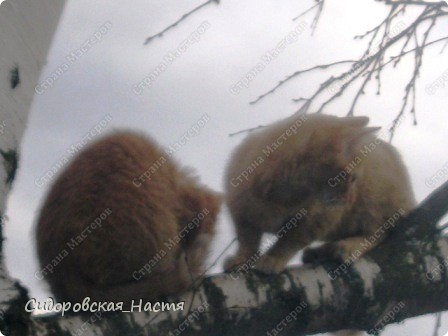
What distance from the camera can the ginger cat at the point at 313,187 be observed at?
300 cm

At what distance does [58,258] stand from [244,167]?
120 centimetres

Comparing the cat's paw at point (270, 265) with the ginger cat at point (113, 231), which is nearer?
the ginger cat at point (113, 231)

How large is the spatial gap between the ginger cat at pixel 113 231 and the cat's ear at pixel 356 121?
1055mm

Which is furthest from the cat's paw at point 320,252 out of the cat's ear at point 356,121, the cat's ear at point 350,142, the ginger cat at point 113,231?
the ginger cat at point 113,231

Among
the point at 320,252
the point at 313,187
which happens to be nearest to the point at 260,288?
the point at 320,252

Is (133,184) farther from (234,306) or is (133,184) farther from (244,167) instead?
(244,167)

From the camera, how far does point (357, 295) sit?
7.28ft

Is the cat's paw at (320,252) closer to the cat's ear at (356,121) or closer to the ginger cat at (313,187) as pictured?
the ginger cat at (313,187)

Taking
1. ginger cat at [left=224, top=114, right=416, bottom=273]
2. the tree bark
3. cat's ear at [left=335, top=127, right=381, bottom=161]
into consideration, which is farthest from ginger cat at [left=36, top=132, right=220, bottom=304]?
cat's ear at [left=335, top=127, right=381, bottom=161]

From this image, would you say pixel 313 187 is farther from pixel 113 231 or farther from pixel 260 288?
pixel 113 231

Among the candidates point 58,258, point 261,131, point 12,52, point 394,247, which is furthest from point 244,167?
point 12,52

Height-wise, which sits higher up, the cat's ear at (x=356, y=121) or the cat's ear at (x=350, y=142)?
the cat's ear at (x=356, y=121)

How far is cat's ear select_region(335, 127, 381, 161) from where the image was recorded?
119 inches

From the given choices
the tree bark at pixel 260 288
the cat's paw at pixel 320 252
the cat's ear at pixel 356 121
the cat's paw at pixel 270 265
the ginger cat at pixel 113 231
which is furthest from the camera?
the cat's ear at pixel 356 121
